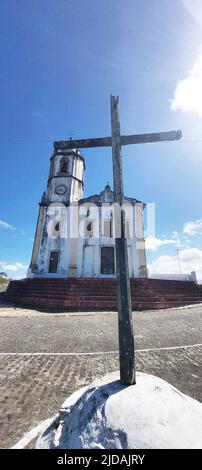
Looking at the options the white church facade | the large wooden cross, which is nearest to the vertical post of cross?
the large wooden cross

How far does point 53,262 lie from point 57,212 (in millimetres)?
4960

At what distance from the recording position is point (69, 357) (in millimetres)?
5340

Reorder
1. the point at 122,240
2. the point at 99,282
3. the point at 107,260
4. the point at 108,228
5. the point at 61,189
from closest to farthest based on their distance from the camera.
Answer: the point at 122,240
the point at 99,282
the point at 107,260
the point at 108,228
the point at 61,189

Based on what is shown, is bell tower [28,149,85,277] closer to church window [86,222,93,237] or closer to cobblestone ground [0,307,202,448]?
church window [86,222,93,237]

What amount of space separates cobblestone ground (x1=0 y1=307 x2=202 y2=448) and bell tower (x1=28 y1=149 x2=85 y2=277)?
1142 cm

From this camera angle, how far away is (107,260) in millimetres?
21719

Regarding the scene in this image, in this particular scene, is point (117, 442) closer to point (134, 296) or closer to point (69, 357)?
point (69, 357)

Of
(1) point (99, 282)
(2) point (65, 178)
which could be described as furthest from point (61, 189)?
(1) point (99, 282)

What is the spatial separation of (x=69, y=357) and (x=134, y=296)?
9659mm

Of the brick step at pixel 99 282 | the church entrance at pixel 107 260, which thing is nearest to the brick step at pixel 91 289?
the brick step at pixel 99 282

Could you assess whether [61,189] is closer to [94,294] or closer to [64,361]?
[94,294]

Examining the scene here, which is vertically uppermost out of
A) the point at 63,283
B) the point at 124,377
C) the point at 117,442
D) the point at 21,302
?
the point at 63,283

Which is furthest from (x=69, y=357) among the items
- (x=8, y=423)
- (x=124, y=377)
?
(x=124, y=377)

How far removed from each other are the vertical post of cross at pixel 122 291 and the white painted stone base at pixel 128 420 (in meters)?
0.16
